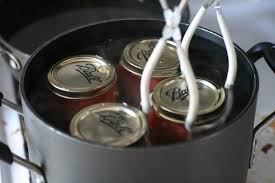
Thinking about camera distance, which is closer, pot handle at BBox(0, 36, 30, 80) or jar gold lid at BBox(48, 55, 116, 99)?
jar gold lid at BBox(48, 55, 116, 99)

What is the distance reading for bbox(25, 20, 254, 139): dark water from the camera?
54cm

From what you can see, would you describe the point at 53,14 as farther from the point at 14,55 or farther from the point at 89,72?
the point at 89,72

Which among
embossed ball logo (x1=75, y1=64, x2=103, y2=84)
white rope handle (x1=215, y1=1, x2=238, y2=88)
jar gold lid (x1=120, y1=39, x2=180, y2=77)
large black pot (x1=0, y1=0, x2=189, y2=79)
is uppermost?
white rope handle (x1=215, y1=1, x2=238, y2=88)

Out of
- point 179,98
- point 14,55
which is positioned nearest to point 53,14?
point 14,55

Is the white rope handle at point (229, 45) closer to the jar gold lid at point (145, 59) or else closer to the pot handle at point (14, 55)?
the jar gold lid at point (145, 59)

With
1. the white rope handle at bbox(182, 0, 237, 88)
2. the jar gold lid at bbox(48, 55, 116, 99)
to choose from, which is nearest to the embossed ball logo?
the jar gold lid at bbox(48, 55, 116, 99)

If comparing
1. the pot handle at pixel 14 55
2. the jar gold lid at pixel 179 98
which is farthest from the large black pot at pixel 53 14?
the jar gold lid at pixel 179 98

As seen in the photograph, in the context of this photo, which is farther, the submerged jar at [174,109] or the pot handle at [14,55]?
the pot handle at [14,55]

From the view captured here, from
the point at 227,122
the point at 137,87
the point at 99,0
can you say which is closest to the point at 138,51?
the point at 137,87

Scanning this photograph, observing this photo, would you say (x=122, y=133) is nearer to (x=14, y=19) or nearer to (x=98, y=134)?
(x=98, y=134)

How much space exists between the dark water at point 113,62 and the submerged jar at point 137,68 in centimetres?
2

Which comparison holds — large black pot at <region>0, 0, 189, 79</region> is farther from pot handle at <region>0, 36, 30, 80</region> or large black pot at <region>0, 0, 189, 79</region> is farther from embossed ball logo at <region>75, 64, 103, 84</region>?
embossed ball logo at <region>75, 64, 103, 84</region>

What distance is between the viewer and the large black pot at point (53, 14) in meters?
0.85

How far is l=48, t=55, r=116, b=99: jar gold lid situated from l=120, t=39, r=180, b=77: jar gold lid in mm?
23
